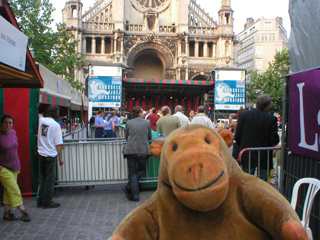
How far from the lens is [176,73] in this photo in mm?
35188

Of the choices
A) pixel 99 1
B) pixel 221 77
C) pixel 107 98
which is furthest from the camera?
pixel 99 1

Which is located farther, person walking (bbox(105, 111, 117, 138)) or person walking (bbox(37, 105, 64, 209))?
person walking (bbox(105, 111, 117, 138))

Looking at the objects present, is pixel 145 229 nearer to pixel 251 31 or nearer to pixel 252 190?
pixel 252 190

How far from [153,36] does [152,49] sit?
1.53 metres

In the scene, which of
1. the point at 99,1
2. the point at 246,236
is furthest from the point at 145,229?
the point at 99,1

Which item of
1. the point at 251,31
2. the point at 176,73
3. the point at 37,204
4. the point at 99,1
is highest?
the point at 251,31

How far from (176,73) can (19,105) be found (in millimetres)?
30328

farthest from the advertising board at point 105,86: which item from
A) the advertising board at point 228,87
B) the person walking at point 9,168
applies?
the person walking at point 9,168

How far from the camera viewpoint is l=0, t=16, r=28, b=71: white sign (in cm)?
273

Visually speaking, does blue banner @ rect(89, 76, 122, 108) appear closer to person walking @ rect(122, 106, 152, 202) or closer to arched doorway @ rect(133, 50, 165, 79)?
person walking @ rect(122, 106, 152, 202)

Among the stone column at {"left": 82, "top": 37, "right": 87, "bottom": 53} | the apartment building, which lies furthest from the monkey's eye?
the apartment building

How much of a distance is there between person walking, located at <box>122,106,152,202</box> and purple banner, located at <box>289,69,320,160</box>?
2515 millimetres

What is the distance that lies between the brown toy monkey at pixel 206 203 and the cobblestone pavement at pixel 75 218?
2.53 m

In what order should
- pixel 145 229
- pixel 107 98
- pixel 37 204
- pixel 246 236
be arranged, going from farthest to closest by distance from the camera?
pixel 107 98 < pixel 37 204 < pixel 145 229 < pixel 246 236
